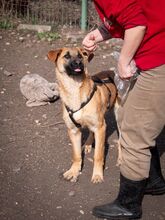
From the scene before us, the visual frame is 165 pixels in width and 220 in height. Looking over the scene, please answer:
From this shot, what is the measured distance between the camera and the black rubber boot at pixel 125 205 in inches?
158

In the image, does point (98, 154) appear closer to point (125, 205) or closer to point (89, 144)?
point (89, 144)

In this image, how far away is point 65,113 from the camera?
4.75m

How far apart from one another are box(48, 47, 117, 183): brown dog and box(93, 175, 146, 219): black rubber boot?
1.83 feet

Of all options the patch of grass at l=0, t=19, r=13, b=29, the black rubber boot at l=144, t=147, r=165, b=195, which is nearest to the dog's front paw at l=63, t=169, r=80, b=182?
the black rubber boot at l=144, t=147, r=165, b=195

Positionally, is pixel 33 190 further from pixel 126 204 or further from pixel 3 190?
pixel 126 204

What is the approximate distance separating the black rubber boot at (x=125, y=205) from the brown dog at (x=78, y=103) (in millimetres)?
559

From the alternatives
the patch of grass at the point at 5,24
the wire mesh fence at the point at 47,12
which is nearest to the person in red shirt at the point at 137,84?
the wire mesh fence at the point at 47,12

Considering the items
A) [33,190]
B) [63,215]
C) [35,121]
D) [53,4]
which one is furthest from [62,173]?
[53,4]

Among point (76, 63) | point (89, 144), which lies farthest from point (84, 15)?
point (76, 63)

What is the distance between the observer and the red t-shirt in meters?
3.07

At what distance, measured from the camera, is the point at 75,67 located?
4.61 metres

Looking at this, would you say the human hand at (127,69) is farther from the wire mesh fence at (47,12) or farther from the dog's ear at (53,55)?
the wire mesh fence at (47,12)

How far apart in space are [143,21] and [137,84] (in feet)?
2.00

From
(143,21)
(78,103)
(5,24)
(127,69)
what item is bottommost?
(5,24)
